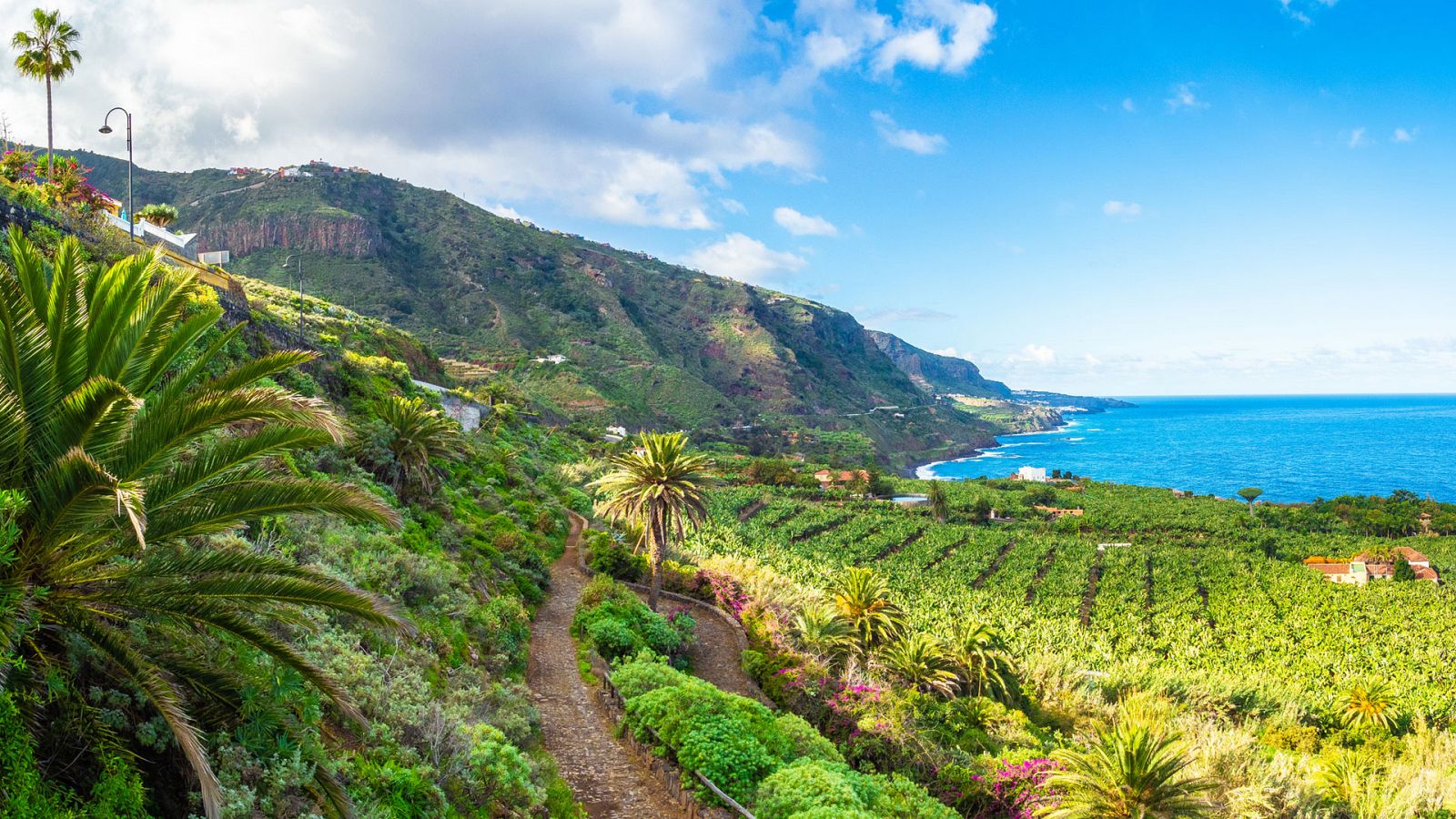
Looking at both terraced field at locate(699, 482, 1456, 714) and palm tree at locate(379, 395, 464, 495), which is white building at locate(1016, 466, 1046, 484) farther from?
palm tree at locate(379, 395, 464, 495)

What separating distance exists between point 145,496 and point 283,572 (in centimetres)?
115

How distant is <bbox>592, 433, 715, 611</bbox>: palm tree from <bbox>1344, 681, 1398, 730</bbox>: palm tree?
86.0ft

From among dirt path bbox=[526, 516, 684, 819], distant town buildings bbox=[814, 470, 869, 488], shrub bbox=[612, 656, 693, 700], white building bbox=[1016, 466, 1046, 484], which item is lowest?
white building bbox=[1016, 466, 1046, 484]

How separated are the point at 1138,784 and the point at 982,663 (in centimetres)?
1131

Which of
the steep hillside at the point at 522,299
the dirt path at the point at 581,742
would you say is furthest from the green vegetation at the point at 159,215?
the steep hillside at the point at 522,299

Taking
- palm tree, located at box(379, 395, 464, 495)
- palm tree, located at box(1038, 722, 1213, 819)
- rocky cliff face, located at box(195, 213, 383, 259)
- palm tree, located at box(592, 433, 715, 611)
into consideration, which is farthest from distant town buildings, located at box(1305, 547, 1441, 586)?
rocky cliff face, located at box(195, 213, 383, 259)

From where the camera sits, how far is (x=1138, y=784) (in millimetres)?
13500

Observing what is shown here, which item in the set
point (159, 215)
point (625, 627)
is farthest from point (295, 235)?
point (625, 627)

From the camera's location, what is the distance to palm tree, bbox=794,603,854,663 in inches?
885

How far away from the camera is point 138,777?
201 inches

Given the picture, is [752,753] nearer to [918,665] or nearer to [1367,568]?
[918,665]

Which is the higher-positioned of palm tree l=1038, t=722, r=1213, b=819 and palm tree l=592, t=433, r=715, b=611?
palm tree l=592, t=433, r=715, b=611

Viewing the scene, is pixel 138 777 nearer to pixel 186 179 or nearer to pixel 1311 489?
pixel 1311 489

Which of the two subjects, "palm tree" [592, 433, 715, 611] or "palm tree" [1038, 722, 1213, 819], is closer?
"palm tree" [1038, 722, 1213, 819]
